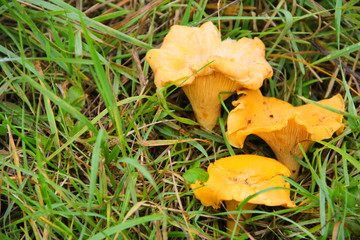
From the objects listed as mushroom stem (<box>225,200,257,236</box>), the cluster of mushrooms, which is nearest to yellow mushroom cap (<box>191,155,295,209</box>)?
the cluster of mushrooms

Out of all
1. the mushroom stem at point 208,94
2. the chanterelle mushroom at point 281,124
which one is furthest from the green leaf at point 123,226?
the mushroom stem at point 208,94

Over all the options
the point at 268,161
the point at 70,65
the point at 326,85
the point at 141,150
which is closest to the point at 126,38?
the point at 70,65

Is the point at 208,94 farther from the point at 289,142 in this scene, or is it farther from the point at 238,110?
the point at 289,142

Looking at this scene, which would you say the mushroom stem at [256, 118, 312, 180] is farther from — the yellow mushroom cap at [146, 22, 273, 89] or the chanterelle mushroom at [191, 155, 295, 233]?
the yellow mushroom cap at [146, 22, 273, 89]

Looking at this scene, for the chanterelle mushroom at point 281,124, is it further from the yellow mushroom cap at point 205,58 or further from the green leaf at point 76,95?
the green leaf at point 76,95

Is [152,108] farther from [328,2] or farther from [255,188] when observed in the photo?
[328,2]

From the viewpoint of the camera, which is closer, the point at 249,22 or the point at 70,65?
the point at 70,65

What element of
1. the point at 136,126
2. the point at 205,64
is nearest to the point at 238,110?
the point at 205,64
